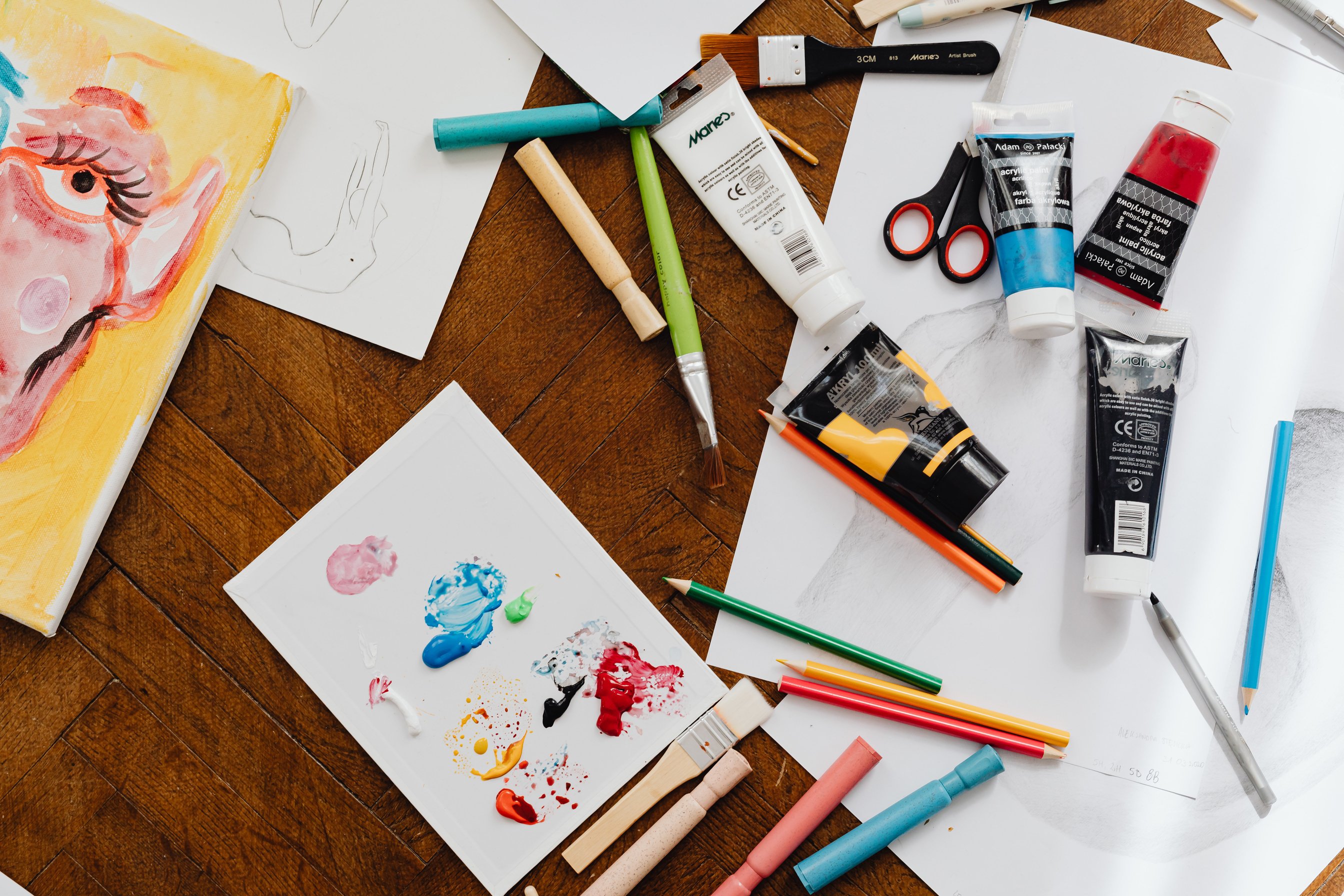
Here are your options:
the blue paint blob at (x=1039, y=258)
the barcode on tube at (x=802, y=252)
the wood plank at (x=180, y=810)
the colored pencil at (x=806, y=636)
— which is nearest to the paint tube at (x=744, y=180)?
the barcode on tube at (x=802, y=252)

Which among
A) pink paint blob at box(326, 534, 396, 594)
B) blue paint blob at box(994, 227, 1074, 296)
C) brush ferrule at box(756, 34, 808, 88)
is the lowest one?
blue paint blob at box(994, 227, 1074, 296)

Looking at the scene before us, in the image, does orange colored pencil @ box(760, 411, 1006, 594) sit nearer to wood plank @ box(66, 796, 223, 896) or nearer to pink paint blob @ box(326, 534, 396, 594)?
pink paint blob @ box(326, 534, 396, 594)

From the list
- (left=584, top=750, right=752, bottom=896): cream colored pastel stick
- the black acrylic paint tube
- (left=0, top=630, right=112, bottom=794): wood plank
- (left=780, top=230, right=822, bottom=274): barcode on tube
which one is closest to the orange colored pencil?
the black acrylic paint tube

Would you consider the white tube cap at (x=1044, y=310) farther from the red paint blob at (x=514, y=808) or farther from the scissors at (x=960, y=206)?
the red paint blob at (x=514, y=808)

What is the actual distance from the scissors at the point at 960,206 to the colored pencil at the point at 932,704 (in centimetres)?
32

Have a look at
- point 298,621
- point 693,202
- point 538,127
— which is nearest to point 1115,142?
point 693,202

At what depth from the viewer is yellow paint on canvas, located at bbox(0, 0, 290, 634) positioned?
60 centimetres

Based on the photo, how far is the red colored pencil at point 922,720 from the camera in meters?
0.59

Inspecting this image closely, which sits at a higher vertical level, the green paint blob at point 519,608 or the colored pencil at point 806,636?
the green paint blob at point 519,608

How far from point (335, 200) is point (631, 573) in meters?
0.38

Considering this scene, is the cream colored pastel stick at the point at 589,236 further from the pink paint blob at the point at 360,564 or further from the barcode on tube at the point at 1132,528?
the barcode on tube at the point at 1132,528

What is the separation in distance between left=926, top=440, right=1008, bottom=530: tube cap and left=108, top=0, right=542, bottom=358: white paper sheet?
1.35 feet

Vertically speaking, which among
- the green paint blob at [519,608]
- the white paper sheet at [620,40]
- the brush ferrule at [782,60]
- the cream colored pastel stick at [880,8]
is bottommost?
the green paint blob at [519,608]

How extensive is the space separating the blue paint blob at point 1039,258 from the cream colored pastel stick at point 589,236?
0.26 meters
